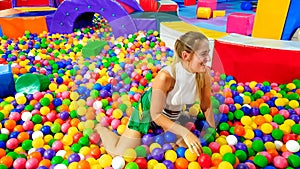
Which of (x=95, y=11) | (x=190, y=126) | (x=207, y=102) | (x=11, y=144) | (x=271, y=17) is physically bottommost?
(x=11, y=144)

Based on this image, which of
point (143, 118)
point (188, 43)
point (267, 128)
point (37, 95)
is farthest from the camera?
point (37, 95)

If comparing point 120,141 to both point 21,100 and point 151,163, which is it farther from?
point 21,100

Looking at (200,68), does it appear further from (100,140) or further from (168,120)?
(100,140)

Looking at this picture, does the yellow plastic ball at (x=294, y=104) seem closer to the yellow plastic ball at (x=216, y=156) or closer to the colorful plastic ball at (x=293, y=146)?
the colorful plastic ball at (x=293, y=146)

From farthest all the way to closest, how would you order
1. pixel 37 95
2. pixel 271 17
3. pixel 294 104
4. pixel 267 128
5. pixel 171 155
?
pixel 271 17 < pixel 37 95 < pixel 294 104 < pixel 267 128 < pixel 171 155

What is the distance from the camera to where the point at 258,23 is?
7.73 feet

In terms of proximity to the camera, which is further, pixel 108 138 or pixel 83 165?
pixel 108 138

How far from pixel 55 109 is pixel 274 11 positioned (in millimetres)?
1761

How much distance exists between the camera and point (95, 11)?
299 cm

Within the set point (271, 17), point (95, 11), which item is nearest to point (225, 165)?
point (271, 17)

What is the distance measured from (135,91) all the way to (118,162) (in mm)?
705

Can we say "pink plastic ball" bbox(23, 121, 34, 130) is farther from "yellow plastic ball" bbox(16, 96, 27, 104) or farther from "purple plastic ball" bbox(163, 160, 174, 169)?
"purple plastic ball" bbox(163, 160, 174, 169)

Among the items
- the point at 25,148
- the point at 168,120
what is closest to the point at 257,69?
the point at 168,120

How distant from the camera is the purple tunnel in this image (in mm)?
2914
